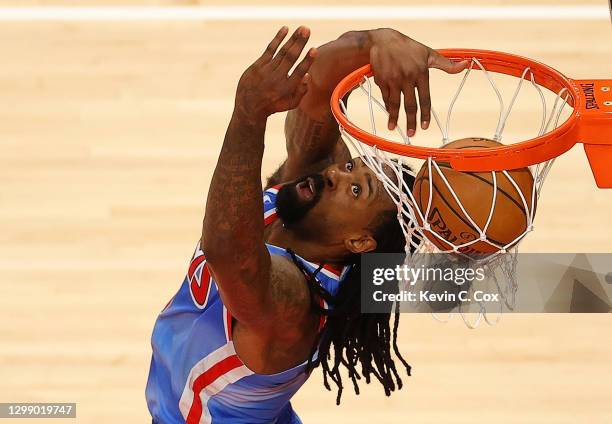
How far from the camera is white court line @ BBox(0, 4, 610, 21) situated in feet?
23.7

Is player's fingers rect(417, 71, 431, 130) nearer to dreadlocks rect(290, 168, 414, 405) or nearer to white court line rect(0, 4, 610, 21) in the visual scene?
dreadlocks rect(290, 168, 414, 405)

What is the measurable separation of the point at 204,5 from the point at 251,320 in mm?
4236

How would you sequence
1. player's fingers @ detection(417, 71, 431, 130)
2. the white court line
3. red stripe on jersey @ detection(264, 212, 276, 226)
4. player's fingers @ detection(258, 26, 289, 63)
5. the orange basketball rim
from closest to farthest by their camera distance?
player's fingers @ detection(258, 26, 289, 63) → the orange basketball rim → player's fingers @ detection(417, 71, 431, 130) → red stripe on jersey @ detection(264, 212, 276, 226) → the white court line

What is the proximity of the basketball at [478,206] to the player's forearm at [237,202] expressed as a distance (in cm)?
52

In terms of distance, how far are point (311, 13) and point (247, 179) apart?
424 cm

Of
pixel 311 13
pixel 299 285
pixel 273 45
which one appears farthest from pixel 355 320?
pixel 311 13

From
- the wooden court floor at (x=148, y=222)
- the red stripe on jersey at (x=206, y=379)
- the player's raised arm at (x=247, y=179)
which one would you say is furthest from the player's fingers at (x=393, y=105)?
the wooden court floor at (x=148, y=222)

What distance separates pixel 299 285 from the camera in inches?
142

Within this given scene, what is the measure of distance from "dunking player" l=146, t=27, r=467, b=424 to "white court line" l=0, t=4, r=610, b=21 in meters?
3.09

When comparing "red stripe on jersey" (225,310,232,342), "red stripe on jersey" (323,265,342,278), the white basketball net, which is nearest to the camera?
the white basketball net

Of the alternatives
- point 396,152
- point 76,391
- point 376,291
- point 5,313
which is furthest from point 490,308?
point 5,313

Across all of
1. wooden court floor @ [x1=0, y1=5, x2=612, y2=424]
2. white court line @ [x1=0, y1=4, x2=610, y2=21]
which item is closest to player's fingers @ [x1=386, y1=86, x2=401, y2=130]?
wooden court floor @ [x1=0, y1=5, x2=612, y2=424]

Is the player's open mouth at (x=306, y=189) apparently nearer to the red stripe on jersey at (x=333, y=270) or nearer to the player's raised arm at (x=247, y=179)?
the red stripe on jersey at (x=333, y=270)

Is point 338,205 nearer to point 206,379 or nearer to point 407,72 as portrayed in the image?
point 407,72
